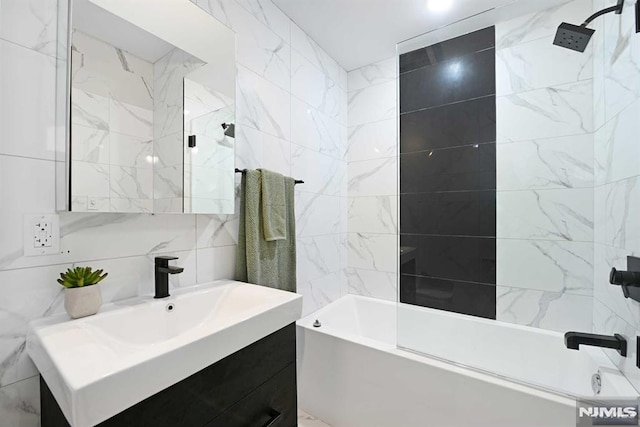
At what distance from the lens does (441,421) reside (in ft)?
4.40

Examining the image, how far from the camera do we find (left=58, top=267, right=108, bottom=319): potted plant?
2.78ft

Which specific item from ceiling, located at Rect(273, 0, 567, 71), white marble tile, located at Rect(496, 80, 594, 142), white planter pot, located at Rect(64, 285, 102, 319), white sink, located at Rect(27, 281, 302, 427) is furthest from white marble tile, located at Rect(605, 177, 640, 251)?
white planter pot, located at Rect(64, 285, 102, 319)

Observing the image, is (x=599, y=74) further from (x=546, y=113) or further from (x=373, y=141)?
(x=373, y=141)

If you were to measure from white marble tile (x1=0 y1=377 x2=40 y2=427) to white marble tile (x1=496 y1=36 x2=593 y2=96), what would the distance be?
8.65ft

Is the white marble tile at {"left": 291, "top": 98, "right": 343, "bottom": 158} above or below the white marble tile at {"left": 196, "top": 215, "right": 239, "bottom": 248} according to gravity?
above

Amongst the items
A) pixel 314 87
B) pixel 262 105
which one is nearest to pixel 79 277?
pixel 262 105

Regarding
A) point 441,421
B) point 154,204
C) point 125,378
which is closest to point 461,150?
point 441,421

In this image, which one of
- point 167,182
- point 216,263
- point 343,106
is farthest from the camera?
point 343,106

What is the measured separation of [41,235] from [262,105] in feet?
4.02

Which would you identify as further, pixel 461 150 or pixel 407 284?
pixel 407 284

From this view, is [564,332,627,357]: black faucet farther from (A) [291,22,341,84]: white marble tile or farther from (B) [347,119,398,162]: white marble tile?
(A) [291,22,341,84]: white marble tile

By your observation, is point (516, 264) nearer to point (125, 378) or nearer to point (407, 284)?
point (407, 284)

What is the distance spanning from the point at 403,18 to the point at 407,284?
6.24 ft

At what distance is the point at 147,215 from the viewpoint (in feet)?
3.71
